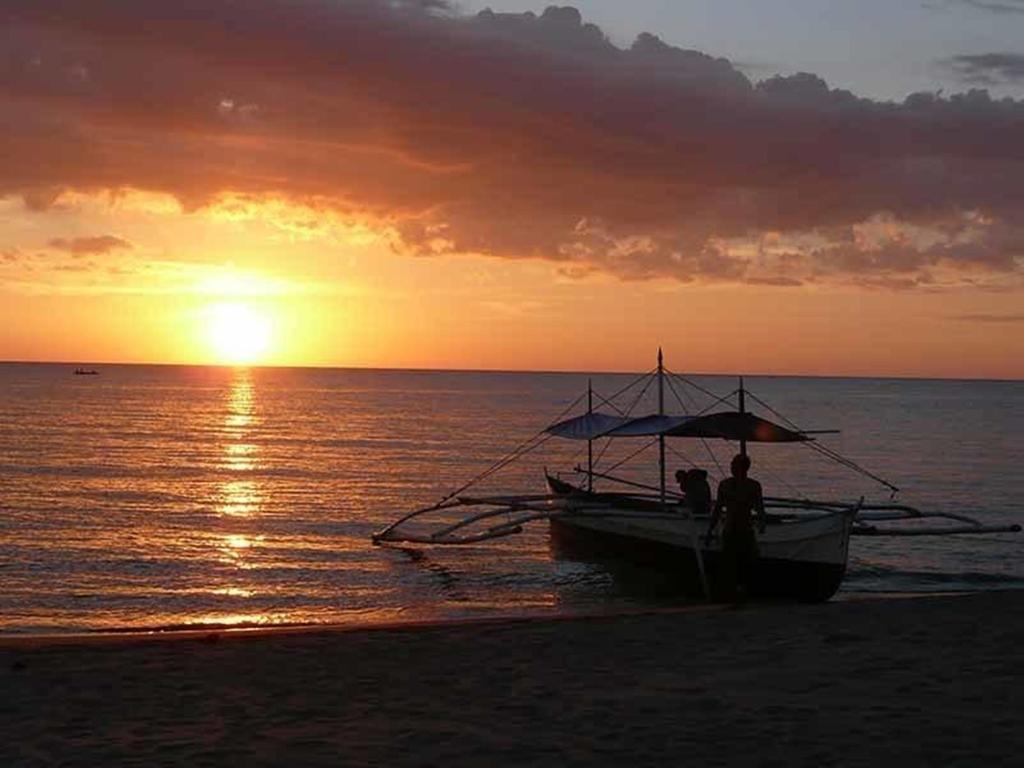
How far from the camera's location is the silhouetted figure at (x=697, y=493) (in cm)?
2264

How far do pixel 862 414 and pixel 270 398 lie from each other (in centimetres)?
7469

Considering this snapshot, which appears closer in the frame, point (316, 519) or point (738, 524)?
point (738, 524)

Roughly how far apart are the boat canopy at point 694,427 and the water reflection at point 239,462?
41.4 ft

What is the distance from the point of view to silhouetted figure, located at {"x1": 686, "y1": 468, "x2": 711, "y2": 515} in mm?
22641

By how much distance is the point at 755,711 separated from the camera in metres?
9.61

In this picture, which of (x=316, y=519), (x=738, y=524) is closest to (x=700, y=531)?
(x=738, y=524)

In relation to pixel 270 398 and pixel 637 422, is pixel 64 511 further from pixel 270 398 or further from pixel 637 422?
pixel 270 398

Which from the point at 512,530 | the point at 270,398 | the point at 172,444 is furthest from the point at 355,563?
the point at 270,398

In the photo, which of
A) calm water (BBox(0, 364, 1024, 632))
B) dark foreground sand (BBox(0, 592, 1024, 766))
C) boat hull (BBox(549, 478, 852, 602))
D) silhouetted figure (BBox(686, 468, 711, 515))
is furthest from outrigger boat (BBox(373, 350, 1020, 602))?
dark foreground sand (BBox(0, 592, 1024, 766))

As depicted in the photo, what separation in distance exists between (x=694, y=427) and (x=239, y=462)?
39.4 metres

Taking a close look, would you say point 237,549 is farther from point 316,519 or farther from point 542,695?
point 542,695

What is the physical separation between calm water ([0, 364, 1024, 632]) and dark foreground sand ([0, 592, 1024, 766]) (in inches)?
288

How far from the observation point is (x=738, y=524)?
17.5 meters

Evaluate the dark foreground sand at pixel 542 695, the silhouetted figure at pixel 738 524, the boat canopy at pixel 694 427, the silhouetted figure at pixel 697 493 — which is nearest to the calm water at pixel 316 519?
the silhouetted figure at pixel 697 493
